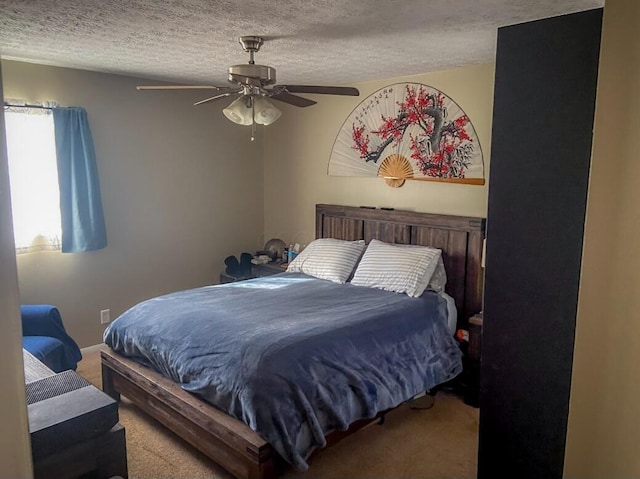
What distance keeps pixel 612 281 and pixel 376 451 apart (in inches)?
75.6

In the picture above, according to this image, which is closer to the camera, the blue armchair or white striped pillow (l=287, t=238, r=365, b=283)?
the blue armchair

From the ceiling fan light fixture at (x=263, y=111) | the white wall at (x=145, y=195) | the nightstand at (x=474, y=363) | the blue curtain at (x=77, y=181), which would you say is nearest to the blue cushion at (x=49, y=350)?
the white wall at (x=145, y=195)

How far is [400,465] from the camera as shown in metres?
2.62

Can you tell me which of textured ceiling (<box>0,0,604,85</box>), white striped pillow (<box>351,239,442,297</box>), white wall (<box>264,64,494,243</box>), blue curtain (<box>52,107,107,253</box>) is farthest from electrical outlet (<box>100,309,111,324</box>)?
white striped pillow (<box>351,239,442,297</box>)

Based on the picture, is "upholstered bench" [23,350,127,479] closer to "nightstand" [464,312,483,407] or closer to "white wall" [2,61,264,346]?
"nightstand" [464,312,483,407]

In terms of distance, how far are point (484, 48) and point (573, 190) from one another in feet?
4.80

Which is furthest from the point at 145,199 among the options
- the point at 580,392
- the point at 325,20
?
the point at 580,392

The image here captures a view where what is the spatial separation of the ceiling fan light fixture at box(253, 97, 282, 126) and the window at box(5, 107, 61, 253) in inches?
76.0

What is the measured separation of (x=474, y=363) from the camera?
3.31 meters

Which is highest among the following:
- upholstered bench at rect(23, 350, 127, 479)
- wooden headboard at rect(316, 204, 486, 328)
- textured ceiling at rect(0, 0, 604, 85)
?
textured ceiling at rect(0, 0, 604, 85)

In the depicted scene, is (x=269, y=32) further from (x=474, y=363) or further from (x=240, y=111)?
(x=474, y=363)

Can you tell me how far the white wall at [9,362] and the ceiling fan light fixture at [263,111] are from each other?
2.13 metres

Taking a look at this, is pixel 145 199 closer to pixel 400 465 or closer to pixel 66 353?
pixel 66 353

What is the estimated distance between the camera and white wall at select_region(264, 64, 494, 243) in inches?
142
